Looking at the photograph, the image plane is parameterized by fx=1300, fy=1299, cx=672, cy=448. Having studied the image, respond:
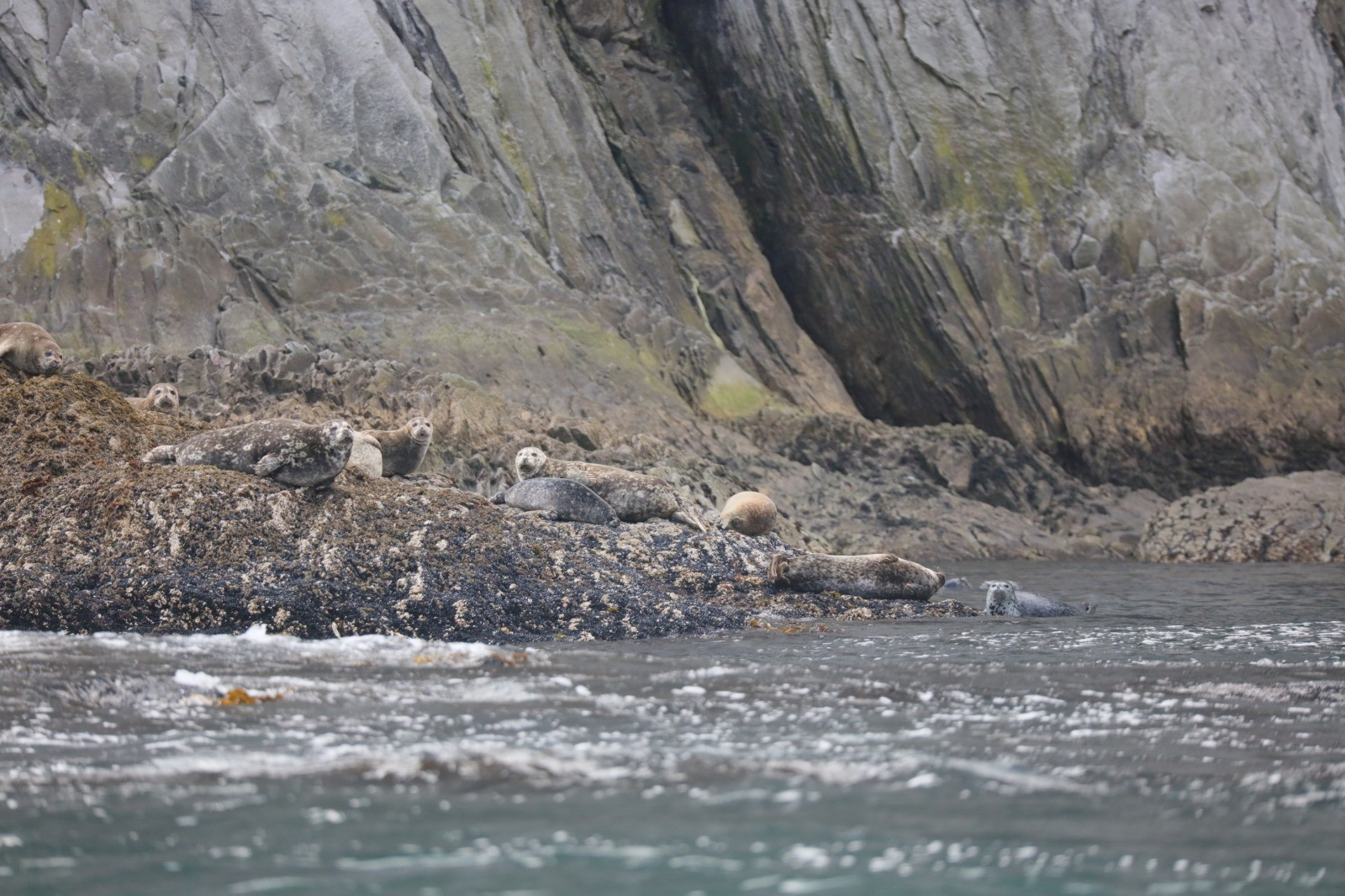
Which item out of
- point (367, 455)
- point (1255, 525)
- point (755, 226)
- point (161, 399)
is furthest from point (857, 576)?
point (755, 226)

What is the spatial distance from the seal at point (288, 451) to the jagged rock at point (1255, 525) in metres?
13.8

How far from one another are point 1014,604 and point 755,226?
1640 cm

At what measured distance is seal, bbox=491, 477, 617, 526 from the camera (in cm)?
880

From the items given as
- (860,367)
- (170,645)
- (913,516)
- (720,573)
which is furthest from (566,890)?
(860,367)

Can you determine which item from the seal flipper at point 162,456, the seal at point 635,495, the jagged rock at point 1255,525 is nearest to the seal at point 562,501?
the seal at point 635,495

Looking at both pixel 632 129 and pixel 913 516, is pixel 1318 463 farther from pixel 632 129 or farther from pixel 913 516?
pixel 632 129

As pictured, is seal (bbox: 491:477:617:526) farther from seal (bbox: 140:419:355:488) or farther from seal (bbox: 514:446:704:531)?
seal (bbox: 140:419:355:488)

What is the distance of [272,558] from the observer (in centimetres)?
680

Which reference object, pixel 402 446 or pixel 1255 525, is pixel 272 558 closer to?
pixel 402 446

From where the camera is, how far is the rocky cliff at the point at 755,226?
17703 mm

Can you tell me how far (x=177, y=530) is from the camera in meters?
6.80

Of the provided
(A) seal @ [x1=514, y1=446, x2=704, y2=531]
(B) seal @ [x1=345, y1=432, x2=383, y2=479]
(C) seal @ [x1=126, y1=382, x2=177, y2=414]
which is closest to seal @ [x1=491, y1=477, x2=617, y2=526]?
(A) seal @ [x1=514, y1=446, x2=704, y2=531]

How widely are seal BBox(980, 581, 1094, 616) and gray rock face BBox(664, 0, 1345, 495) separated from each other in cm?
1331

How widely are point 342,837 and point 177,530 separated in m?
4.21
